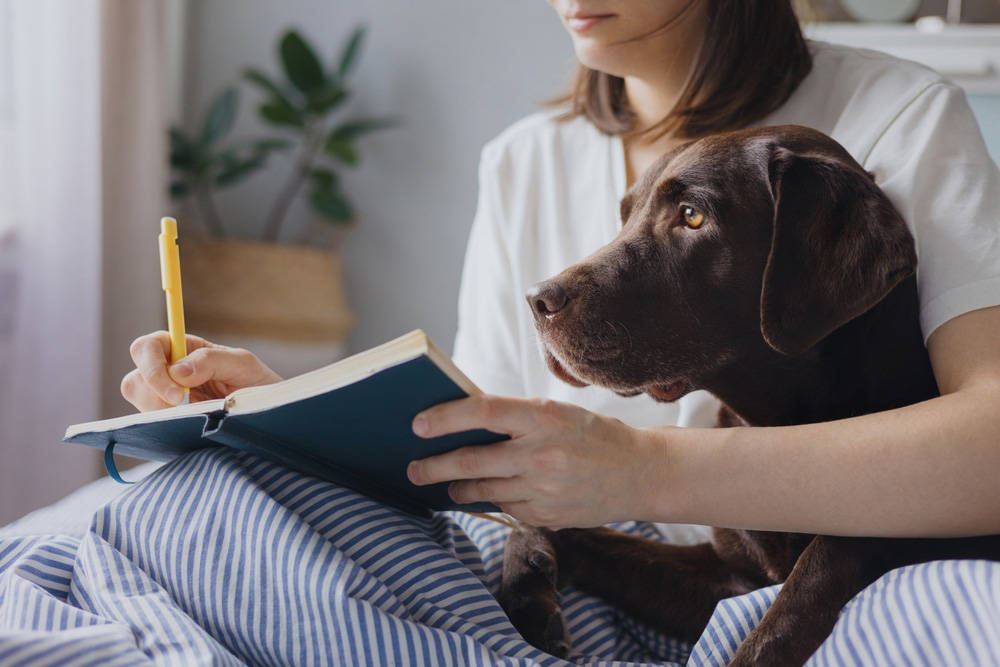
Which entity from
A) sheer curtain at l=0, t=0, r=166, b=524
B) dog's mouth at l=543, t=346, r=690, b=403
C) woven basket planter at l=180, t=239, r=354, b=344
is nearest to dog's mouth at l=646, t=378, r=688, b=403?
dog's mouth at l=543, t=346, r=690, b=403

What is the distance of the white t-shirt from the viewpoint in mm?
901

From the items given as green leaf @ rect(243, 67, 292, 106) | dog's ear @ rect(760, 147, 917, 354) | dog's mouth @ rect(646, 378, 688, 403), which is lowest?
dog's mouth @ rect(646, 378, 688, 403)

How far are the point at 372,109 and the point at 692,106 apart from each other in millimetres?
1925

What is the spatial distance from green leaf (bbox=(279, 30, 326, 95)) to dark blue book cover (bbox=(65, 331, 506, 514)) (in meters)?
2.03

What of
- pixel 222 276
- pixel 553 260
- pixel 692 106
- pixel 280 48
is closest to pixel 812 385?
pixel 692 106

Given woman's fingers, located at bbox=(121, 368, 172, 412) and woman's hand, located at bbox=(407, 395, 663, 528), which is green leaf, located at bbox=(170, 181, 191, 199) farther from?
woman's hand, located at bbox=(407, 395, 663, 528)

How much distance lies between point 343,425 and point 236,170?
7.22 ft

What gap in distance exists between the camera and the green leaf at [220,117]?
2.71 meters

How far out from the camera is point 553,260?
4.64ft

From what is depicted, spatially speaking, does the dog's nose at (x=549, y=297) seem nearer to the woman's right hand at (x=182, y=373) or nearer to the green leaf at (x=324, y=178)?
the woman's right hand at (x=182, y=373)

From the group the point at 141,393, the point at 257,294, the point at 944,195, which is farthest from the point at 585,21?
the point at 257,294

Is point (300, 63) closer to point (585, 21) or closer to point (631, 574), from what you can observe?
point (585, 21)

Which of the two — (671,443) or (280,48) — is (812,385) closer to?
(671,443)

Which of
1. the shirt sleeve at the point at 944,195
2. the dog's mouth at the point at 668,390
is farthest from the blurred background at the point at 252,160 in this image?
the dog's mouth at the point at 668,390
